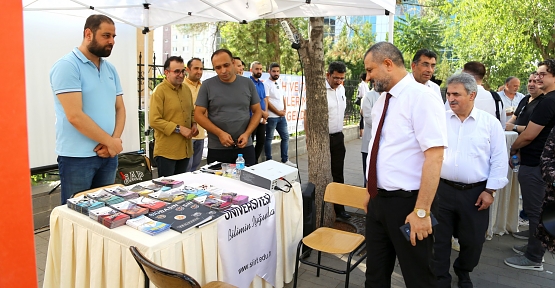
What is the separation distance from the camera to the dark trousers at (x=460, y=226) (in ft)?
10.0

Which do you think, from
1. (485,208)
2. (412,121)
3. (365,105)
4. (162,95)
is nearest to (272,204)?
(412,121)

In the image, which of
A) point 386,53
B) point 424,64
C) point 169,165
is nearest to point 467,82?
point 386,53

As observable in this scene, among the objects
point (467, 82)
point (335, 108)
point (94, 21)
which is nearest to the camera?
point (94, 21)

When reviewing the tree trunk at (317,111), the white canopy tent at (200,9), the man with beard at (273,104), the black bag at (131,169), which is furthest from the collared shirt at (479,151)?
the man with beard at (273,104)

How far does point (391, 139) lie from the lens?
2227mm

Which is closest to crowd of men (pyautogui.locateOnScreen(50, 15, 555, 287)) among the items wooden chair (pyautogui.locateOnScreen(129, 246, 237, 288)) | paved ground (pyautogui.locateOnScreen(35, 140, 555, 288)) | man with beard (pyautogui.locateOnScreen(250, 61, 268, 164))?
paved ground (pyautogui.locateOnScreen(35, 140, 555, 288))

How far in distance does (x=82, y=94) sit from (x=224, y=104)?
1.29m

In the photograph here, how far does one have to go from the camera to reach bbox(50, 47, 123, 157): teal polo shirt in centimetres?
275

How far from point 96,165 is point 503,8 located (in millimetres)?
14687

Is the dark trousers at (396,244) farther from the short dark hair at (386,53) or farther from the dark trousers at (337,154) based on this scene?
the dark trousers at (337,154)

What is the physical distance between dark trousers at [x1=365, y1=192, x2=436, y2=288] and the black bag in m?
3.27

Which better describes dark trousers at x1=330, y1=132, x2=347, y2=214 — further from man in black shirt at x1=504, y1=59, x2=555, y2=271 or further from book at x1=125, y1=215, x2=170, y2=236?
book at x1=125, y1=215, x2=170, y2=236

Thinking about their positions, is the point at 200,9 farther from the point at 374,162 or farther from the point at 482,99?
the point at 374,162

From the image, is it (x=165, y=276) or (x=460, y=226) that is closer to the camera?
(x=165, y=276)
